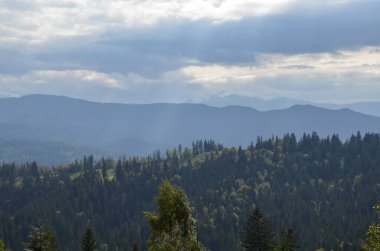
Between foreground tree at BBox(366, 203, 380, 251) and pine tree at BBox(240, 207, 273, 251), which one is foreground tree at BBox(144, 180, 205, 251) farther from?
pine tree at BBox(240, 207, 273, 251)

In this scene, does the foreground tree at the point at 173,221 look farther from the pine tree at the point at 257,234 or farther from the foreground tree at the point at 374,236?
the pine tree at the point at 257,234

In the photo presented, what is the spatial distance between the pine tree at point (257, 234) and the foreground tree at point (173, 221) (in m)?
43.2

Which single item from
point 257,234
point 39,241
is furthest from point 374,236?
point 257,234

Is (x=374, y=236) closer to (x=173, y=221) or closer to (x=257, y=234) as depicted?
(x=173, y=221)

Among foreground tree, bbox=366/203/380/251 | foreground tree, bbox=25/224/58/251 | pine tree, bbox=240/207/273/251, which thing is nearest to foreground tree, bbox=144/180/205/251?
foreground tree, bbox=366/203/380/251

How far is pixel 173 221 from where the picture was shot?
40.5 m

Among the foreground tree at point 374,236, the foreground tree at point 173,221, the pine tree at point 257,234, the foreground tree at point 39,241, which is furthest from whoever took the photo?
the pine tree at point 257,234

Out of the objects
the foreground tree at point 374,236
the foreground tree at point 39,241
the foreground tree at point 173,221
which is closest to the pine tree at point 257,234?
the foreground tree at point 39,241

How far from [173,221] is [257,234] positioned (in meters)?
45.1

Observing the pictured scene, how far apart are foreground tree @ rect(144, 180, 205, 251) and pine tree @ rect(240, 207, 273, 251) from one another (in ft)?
142

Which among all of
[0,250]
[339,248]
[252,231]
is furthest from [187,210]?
[339,248]

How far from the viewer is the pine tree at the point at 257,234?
271ft

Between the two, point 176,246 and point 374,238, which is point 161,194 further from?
point 374,238

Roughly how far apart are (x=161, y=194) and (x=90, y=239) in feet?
170
